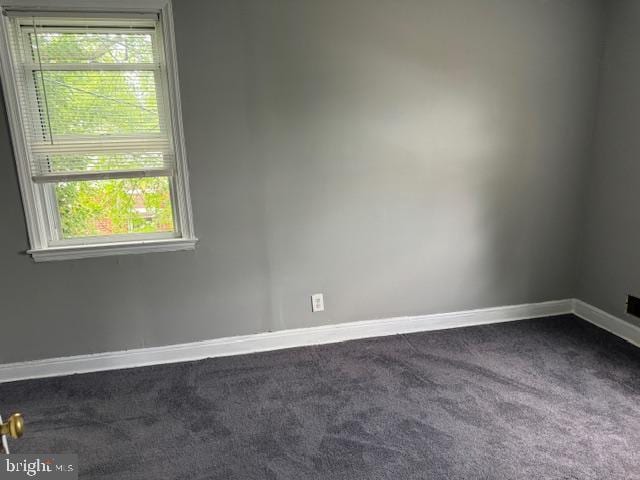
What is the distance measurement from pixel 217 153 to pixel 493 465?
2107 millimetres

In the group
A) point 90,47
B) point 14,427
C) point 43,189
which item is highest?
point 90,47

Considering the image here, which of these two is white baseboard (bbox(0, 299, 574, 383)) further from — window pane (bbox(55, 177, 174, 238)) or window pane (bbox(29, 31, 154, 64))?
window pane (bbox(29, 31, 154, 64))

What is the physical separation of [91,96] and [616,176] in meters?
3.29

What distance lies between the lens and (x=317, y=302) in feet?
9.41

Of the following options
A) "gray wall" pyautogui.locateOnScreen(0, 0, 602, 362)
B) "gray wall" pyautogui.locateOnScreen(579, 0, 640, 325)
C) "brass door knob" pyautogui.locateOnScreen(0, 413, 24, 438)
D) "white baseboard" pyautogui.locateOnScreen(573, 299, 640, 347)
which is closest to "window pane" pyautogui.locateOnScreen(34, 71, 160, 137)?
"gray wall" pyautogui.locateOnScreen(0, 0, 602, 362)

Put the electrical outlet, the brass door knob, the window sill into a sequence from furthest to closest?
the electrical outlet, the window sill, the brass door knob

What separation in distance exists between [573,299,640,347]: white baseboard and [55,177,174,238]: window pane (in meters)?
2.96

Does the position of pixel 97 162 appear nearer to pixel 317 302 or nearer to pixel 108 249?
pixel 108 249

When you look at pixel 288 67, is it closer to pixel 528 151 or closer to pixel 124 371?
pixel 528 151

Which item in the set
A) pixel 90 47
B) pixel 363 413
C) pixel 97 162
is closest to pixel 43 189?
pixel 97 162

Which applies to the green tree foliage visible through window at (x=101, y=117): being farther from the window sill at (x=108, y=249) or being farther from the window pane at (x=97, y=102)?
Answer: the window sill at (x=108, y=249)

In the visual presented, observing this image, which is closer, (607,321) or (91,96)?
(91,96)

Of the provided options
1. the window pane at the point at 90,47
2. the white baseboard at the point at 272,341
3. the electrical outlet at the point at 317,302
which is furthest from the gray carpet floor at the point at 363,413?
the window pane at the point at 90,47

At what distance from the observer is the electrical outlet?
2857 mm
